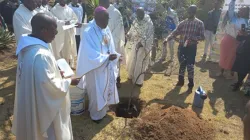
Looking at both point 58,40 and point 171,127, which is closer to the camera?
point 171,127

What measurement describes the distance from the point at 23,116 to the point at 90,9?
8026mm

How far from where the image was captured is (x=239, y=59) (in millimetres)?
7137

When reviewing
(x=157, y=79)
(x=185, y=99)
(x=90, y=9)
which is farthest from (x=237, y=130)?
(x=90, y=9)

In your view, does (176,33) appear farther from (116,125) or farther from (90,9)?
(90,9)

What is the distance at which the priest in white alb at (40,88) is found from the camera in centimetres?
304

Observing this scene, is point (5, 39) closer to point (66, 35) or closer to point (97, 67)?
point (66, 35)

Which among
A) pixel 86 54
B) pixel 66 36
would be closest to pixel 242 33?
pixel 86 54

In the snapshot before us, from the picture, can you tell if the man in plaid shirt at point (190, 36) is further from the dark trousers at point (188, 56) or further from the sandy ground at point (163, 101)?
the sandy ground at point (163, 101)

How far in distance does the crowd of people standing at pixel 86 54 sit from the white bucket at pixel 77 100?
18cm

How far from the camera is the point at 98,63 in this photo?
4676 millimetres

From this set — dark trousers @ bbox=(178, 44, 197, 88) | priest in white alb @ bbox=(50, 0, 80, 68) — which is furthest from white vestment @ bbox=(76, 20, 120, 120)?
priest in white alb @ bbox=(50, 0, 80, 68)

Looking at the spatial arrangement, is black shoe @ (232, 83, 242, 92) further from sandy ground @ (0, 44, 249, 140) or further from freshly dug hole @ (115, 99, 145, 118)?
freshly dug hole @ (115, 99, 145, 118)

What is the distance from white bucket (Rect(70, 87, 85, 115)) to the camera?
514 cm

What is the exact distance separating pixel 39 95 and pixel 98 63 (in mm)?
1667
